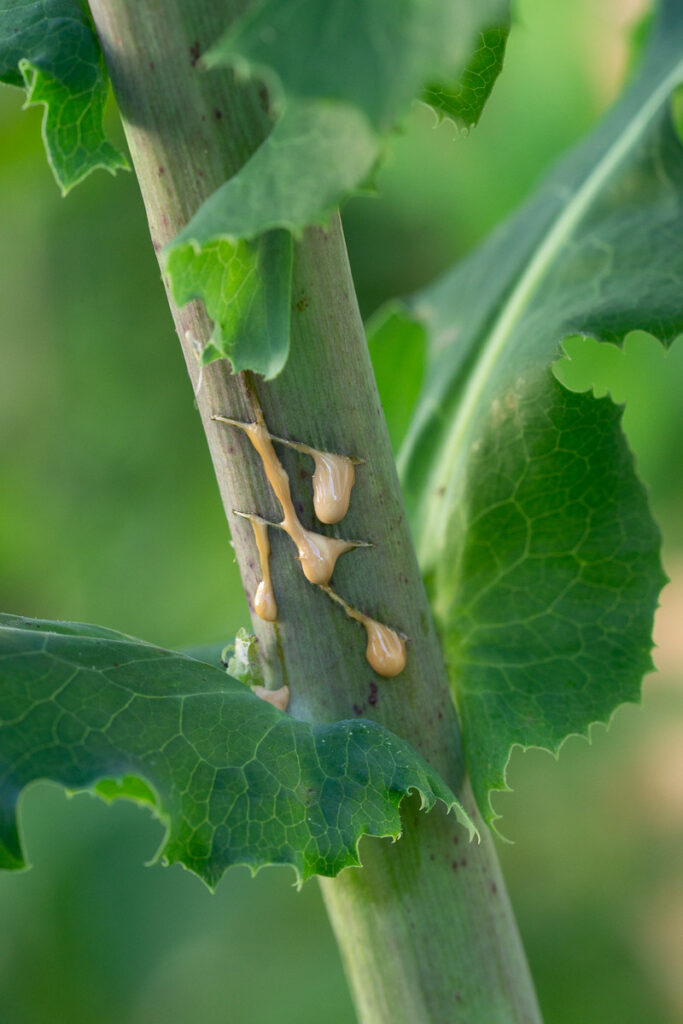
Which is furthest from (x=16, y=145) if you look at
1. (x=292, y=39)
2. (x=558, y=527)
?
(x=292, y=39)

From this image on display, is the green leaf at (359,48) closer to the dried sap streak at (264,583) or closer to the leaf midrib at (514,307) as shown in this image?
the dried sap streak at (264,583)

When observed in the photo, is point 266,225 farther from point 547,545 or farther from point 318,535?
point 547,545

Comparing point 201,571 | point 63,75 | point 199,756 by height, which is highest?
point 201,571

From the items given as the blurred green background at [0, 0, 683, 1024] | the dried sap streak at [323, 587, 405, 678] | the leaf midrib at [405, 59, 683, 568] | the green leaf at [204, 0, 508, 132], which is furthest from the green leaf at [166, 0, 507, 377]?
the blurred green background at [0, 0, 683, 1024]

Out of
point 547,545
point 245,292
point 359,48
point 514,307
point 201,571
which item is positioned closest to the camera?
point 359,48

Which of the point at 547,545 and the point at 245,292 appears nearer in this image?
the point at 245,292

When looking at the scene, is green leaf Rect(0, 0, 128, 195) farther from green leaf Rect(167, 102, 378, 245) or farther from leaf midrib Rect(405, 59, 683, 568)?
leaf midrib Rect(405, 59, 683, 568)

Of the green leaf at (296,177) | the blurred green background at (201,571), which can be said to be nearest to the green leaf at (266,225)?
the green leaf at (296,177)

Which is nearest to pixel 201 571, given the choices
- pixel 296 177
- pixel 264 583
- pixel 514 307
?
pixel 514 307
